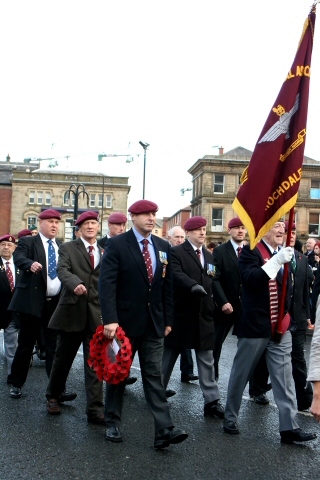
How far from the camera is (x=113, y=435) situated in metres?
5.97

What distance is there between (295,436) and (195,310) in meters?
2.08

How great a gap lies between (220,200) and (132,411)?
2510 inches

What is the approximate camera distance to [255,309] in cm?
633

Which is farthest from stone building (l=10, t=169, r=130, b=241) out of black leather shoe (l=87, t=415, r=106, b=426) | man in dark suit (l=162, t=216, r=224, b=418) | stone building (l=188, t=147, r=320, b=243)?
black leather shoe (l=87, t=415, r=106, b=426)

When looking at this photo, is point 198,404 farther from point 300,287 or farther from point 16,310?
point 16,310

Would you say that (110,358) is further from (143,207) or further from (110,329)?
(143,207)

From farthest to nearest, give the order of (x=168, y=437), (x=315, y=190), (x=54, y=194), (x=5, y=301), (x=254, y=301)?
(x=54, y=194), (x=315, y=190), (x=5, y=301), (x=254, y=301), (x=168, y=437)

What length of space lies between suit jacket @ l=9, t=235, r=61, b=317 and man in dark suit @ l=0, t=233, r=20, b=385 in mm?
1216

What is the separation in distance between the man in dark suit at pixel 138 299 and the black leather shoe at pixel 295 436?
116 cm

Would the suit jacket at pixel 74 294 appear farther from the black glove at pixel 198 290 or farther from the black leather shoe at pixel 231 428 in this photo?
the black leather shoe at pixel 231 428

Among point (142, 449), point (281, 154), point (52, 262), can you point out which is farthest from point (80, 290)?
point (281, 154)

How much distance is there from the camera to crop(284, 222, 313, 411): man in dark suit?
761 centimetres

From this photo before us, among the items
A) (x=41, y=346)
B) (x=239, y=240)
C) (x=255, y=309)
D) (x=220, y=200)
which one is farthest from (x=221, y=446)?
(x=220, y=200)

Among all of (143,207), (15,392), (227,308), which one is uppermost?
(143,207)
